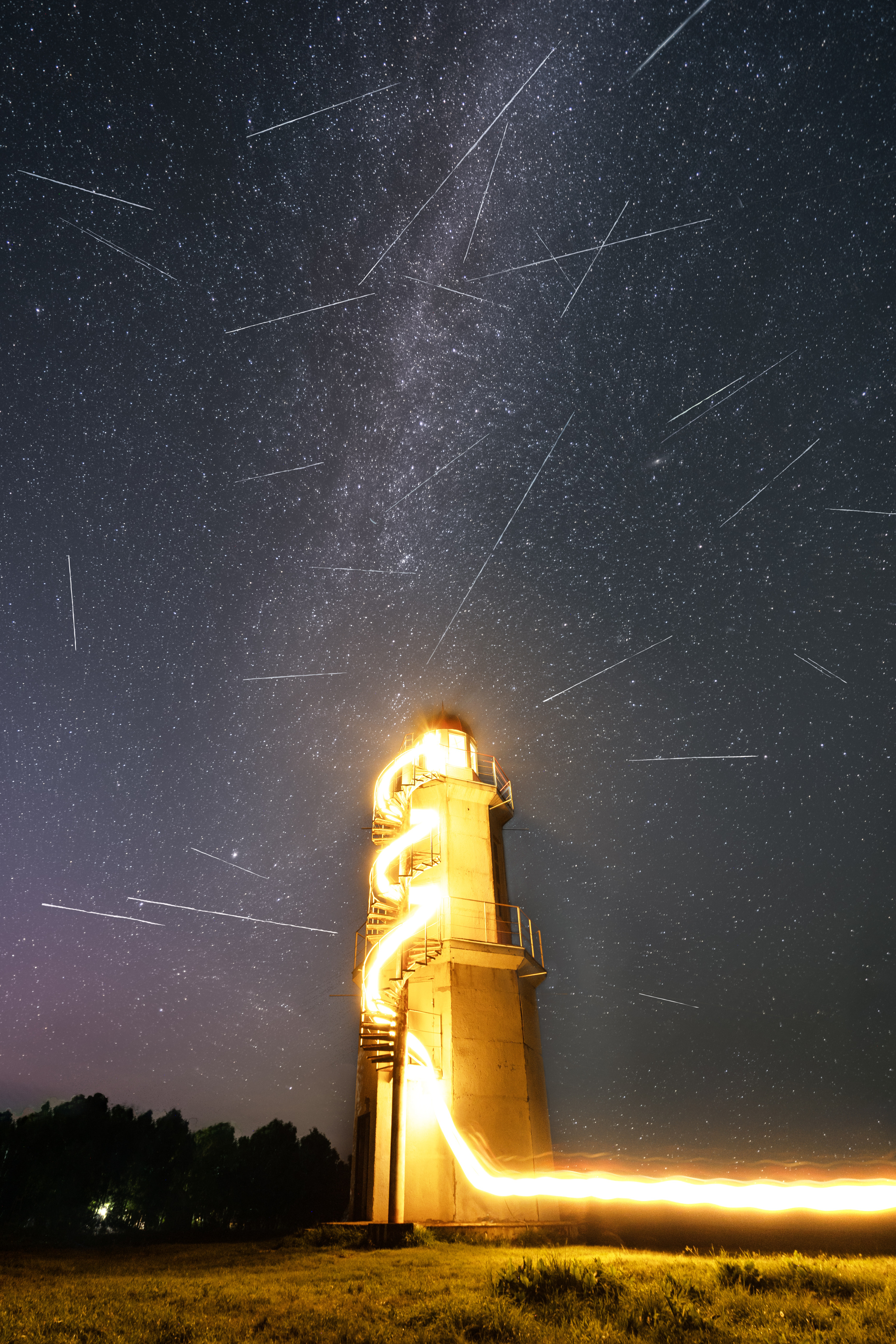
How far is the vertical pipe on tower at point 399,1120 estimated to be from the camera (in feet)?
60.2

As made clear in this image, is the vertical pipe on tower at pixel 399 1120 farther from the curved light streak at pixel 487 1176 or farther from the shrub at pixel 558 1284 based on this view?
the shrub at pixel 558 1284

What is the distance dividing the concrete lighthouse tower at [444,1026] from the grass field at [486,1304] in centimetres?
810

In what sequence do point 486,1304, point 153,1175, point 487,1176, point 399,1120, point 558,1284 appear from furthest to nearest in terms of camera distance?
point 153,1175 → point 487,1176 → point 399,1120 → point 558,1284 → point 486,1304

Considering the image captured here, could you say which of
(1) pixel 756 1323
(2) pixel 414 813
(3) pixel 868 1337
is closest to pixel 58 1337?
(1) pixel 756 1323

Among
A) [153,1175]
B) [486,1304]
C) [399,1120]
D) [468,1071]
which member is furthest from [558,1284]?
[153,1175]

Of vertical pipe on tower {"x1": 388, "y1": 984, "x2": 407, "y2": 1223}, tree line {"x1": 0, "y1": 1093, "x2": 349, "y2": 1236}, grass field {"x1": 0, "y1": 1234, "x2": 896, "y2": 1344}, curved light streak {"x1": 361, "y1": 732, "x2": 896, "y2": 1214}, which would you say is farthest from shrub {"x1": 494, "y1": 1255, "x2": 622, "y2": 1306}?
tree line {"x1": 0, "y1": 1093, "x2": 349, "y2": 1236}

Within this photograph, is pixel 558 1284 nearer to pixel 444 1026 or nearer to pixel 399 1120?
pixel 399 1120

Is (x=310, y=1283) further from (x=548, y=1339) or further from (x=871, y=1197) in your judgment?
(x=871, y=1197)

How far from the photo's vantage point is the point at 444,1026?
863 inches

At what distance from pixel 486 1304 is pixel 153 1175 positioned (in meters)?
72.4

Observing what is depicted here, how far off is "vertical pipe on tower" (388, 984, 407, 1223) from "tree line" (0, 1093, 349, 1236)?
167 feet

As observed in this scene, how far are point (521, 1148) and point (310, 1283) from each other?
12.0m

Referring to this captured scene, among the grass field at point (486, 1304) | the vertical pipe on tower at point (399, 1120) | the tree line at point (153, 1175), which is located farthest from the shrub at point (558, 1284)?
the tree line at point (153, 1175)

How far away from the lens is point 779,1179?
12312mm
